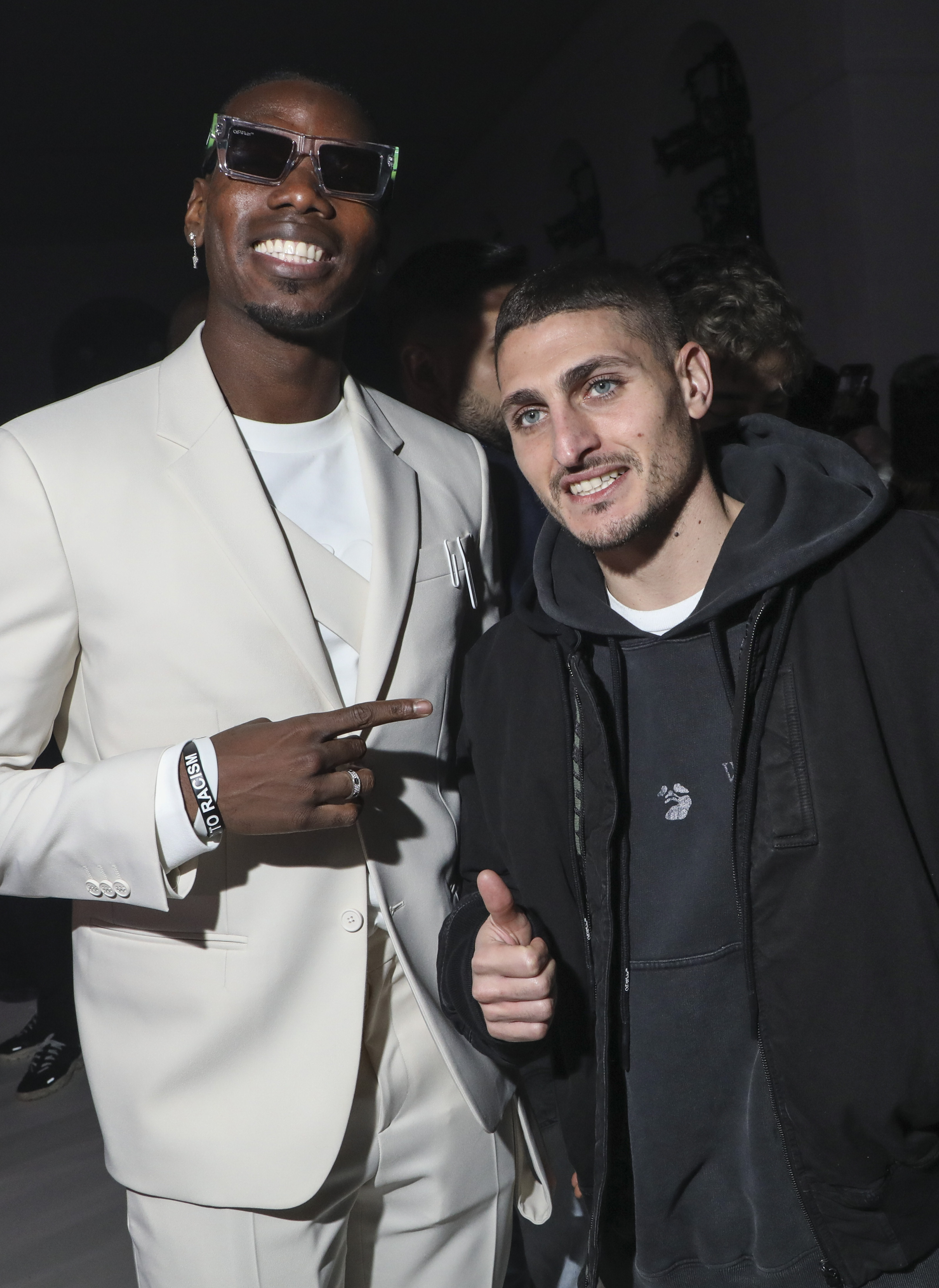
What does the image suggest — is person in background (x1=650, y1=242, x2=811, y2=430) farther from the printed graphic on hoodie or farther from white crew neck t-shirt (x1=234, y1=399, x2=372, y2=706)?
the printed graphic on hoodie

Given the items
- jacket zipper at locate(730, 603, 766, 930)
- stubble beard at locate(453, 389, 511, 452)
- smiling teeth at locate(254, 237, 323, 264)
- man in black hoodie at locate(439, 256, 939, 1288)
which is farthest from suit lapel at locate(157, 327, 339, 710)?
stubble beard at locate(453, 389, 511, 452)

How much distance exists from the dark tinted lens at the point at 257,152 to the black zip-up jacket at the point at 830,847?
0.95m

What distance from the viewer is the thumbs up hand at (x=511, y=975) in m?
1.55

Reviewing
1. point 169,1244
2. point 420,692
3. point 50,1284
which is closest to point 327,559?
point 420,692

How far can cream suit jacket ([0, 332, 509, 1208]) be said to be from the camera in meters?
1.57

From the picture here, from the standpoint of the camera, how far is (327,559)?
5.78 ft

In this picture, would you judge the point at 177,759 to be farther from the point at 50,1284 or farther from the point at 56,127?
the point at 56,127

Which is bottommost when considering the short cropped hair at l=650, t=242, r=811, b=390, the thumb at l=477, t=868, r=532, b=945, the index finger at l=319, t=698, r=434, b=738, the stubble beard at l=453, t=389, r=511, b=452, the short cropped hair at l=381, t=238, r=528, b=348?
the thumb at l=477, t=868, r=532, b=945

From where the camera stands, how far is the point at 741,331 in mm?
2482

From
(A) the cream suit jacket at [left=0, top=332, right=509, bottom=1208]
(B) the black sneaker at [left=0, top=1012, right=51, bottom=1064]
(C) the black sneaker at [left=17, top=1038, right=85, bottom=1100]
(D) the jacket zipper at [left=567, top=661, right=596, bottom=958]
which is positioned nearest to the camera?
(A) the cream suit jacket at [left=0, top=332, right=509, bottom=1208]

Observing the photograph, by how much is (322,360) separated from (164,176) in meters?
9.78

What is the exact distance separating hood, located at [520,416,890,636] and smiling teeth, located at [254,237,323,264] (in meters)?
0.61

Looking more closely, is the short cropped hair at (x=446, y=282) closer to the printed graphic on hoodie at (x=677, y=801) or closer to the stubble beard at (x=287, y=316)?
the stubble beard at (x=287, y=316)

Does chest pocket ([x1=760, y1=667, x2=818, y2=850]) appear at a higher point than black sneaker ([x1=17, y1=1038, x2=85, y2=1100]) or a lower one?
higher
